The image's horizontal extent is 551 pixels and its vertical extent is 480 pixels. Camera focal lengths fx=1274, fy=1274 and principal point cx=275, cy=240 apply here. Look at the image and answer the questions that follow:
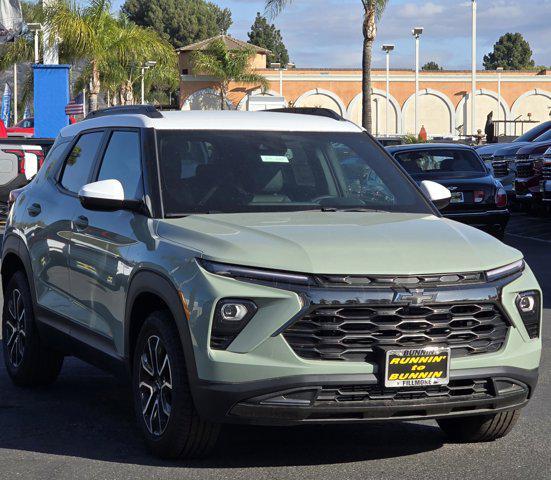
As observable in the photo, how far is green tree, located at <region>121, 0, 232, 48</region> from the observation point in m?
136

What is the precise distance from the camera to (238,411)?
5.59 metres

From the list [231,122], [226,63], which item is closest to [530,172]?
[231,122]

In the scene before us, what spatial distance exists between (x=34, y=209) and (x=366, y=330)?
3.35 m

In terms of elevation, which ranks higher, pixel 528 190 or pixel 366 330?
pixel 366 330

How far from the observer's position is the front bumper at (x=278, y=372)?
550 cm

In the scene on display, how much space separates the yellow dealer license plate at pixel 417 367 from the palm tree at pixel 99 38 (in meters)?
38.4

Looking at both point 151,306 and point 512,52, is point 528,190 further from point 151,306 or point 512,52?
point 512,52

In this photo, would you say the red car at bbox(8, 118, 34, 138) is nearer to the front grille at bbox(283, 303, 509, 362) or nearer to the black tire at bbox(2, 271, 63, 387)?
the black tire at bbox(2, 271, 63, 387)

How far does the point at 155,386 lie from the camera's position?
615 centimetres

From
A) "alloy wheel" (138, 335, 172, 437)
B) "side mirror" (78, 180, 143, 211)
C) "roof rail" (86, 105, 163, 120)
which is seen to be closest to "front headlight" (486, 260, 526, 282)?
"alloy wheel" (138, 335, 172, 437)

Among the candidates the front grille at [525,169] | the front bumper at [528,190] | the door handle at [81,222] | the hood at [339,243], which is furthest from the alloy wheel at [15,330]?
the front grille at [525,169]

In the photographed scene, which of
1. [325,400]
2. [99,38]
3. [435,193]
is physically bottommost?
[325,400]

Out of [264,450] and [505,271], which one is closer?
[505,271]

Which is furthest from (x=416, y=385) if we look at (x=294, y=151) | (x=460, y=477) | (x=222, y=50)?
Answer: (x=222, y=50)
